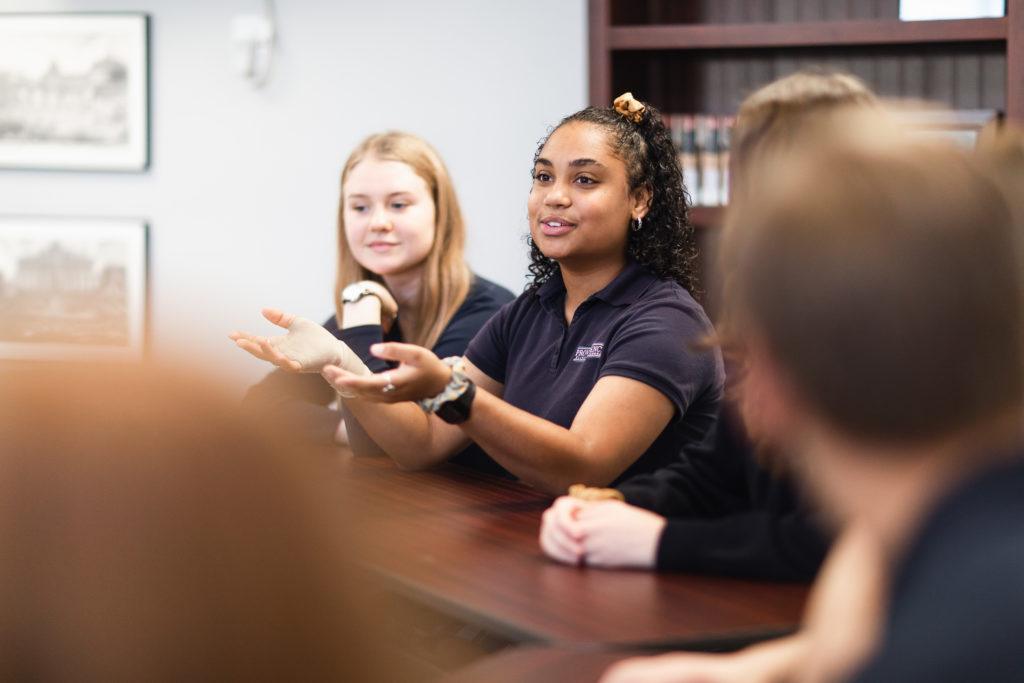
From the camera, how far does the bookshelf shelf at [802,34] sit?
3.41m

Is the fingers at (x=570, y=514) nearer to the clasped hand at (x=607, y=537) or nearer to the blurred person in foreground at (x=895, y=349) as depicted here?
the clasped hand at (x=607, y=537)

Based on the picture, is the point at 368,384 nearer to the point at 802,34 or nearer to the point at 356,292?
the point at 356,292

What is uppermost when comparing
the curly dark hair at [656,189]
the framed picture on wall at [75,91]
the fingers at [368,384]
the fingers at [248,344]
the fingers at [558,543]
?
the framed picture on wall at [75,91]

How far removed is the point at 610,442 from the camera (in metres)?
1.90

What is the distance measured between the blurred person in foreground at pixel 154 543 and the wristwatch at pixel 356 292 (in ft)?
7.28

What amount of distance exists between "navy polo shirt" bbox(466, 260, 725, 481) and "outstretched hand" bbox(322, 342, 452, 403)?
321mm

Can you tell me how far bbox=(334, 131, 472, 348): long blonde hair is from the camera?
277 centimetres

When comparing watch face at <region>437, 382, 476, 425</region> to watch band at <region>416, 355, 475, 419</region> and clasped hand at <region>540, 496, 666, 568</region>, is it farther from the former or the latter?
clasped hand at <region>540, 496, 666, 568</region>

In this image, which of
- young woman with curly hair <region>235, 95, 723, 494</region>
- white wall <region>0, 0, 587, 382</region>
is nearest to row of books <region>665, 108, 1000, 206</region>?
white wall <region>0, 0, 587, 382</region>

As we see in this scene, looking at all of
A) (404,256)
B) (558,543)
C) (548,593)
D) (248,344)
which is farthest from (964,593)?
(404,256)

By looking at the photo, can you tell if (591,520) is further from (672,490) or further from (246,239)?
(246,239)

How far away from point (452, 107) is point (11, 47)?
186cm

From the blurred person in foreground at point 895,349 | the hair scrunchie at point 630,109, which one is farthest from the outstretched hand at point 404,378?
the blurred person in foreground at point 895,349

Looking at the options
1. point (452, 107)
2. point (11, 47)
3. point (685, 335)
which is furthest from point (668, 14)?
point (11, 47)
